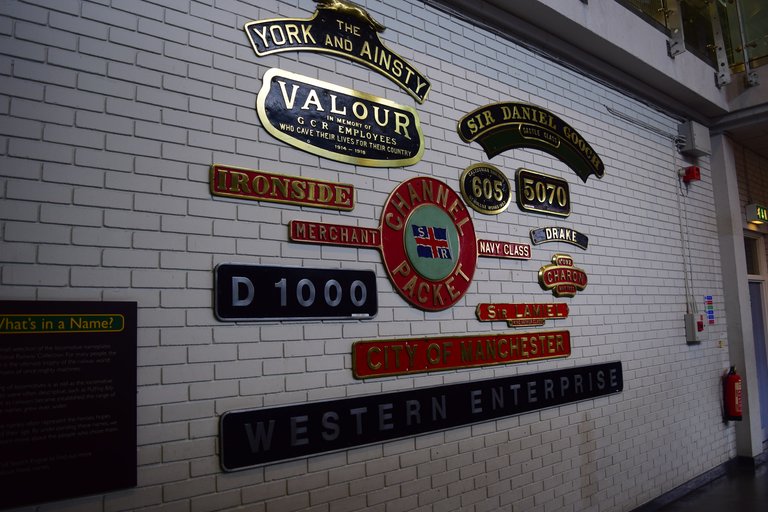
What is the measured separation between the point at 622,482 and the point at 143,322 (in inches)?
166

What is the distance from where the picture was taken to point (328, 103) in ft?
9.50

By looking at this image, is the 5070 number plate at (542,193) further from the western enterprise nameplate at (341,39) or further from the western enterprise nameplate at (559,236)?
the western enterprise nameplate at (341,39)

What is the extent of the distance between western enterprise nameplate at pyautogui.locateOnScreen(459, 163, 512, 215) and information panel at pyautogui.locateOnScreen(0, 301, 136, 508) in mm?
2251

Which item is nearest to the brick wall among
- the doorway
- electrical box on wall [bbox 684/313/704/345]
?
electrical box on wall [bbox 684/313/704/345]

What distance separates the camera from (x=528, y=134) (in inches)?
161

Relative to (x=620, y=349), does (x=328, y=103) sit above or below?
above

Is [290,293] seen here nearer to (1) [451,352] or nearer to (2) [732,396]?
(1) [451,352]

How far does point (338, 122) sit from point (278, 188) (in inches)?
22.8

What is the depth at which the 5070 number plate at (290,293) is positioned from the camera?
2.43m

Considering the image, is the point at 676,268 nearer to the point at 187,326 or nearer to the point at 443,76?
the point at 443,76

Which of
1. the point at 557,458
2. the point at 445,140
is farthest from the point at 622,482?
the point at 445,140

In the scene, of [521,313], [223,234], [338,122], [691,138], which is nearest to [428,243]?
[338,122]

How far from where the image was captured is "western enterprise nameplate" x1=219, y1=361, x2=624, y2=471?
2398 millimetres

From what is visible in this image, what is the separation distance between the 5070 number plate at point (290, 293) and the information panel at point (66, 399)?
435mm
